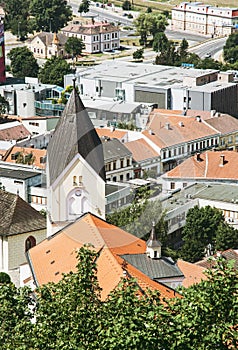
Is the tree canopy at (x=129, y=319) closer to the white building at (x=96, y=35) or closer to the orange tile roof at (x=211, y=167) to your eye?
the orange tile roof at (x=211, y=167)

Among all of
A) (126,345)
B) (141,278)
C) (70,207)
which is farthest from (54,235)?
(126,345)

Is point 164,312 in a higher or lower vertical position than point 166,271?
higher

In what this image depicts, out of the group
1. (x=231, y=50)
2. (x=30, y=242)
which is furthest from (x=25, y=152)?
(x=231, y=50)

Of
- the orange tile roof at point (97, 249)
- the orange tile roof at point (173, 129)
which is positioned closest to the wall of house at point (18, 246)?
the orange tile roof at point (97, 249)

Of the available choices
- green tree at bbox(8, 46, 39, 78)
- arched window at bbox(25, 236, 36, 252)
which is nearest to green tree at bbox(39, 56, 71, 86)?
green tree at bbox(8, 46, 39, 78)

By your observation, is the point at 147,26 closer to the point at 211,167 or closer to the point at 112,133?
the point at 112,133

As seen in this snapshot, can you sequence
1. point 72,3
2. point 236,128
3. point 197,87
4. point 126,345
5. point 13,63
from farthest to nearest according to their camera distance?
point 72,3 < point 13,63 < point 197,87 < point 236,128 < point 126,345

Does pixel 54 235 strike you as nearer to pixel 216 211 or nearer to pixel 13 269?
pixel 13 269
